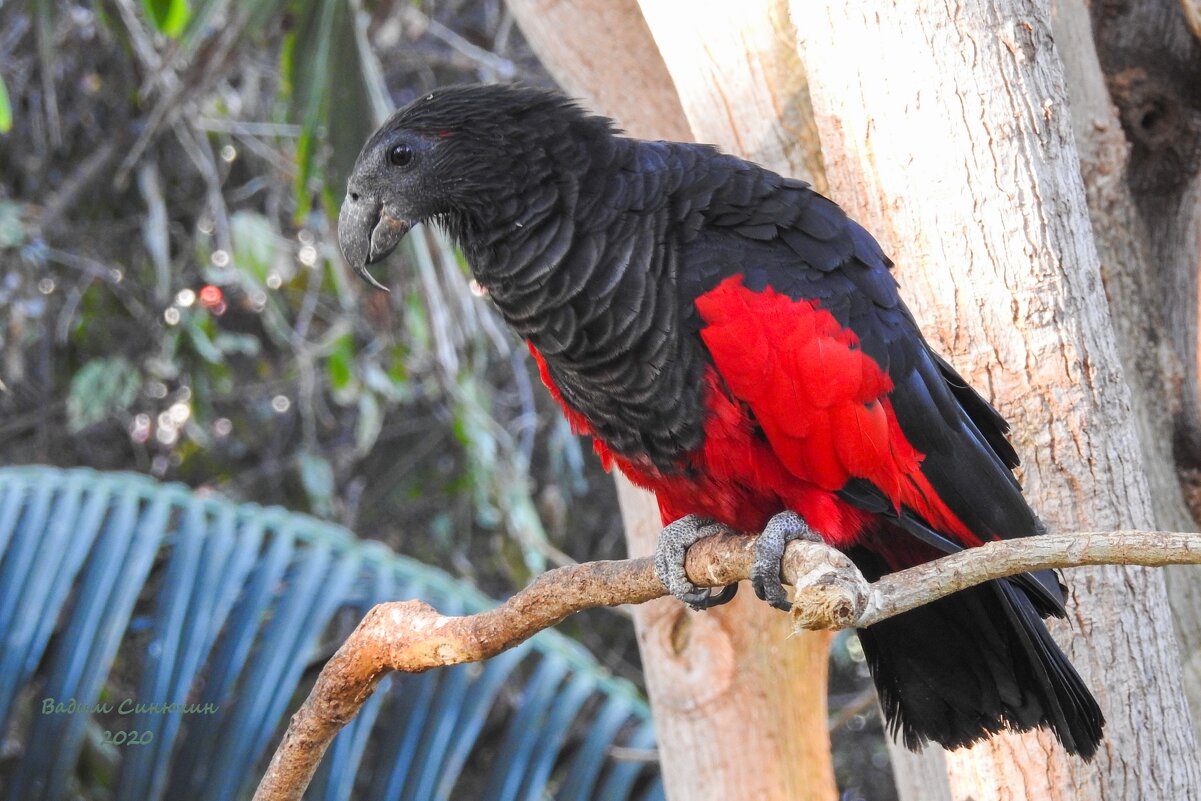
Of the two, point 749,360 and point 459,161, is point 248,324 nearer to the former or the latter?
point 459,161

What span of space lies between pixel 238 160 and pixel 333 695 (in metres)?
4.10

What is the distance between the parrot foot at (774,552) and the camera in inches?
78.3

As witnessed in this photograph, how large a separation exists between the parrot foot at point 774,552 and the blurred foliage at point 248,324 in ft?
6.67

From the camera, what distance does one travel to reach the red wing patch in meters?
2.04

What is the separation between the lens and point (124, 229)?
5.40 metres

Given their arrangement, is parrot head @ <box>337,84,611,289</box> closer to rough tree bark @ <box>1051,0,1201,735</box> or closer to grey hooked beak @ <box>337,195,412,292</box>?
grey hooked beak @ <box>337,195,412,292</box>

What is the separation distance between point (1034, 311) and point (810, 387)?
0.47 meters

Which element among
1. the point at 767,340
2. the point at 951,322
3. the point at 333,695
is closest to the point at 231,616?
the point at 333,695

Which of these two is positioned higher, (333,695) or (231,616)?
(231,616)

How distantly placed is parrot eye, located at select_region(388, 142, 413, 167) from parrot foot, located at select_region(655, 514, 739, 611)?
0.92 meters

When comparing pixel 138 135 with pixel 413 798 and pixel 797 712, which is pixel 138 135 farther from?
pixel 797 712

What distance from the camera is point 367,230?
2354mm

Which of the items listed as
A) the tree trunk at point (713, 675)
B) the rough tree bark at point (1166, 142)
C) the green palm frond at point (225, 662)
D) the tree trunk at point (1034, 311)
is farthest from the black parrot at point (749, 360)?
the rough tree bark at point (1166, 142)

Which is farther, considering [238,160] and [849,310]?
[238,160]
